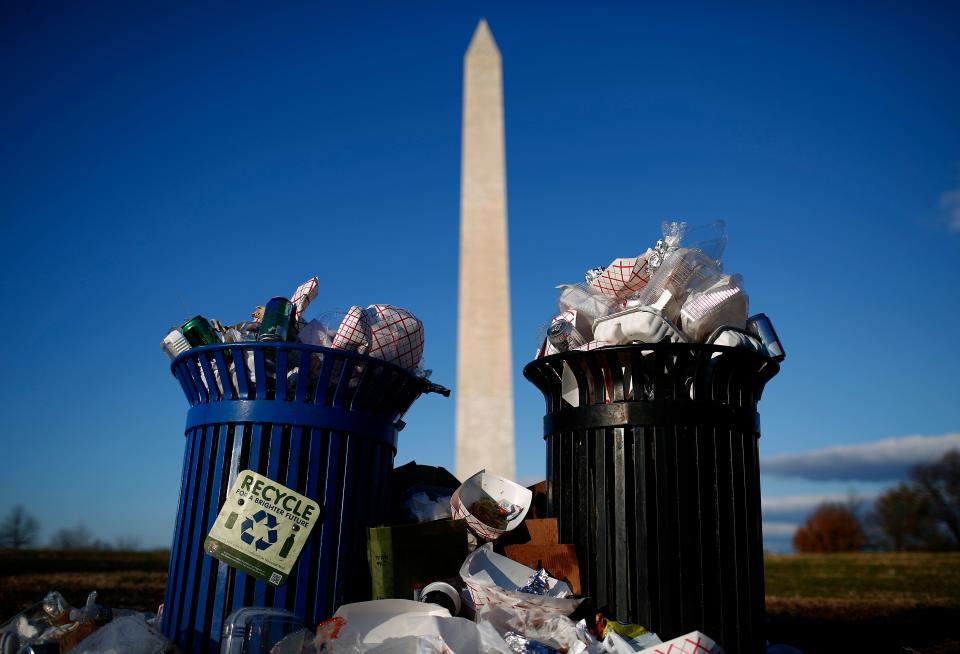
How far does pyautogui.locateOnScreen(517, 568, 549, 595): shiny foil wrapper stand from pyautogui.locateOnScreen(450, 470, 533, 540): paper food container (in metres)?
0.28

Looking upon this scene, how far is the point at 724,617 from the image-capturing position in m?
2.13

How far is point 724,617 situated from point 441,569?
825 mm

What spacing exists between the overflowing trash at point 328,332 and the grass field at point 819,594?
2277 millimetres

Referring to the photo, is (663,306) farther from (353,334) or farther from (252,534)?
(252,534)

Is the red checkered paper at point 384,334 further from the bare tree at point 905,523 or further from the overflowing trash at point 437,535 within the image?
the bare tree at point 905,523

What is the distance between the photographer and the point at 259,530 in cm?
214

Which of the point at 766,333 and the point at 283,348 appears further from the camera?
the point at 766,333

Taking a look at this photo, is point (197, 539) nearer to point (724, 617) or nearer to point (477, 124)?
point (724, 617)

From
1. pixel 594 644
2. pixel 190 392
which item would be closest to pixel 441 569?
pixel 594 644

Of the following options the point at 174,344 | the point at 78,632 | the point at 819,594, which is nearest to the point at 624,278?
the point at 174,344

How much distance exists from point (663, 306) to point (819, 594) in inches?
257

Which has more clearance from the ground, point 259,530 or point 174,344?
point 174,344

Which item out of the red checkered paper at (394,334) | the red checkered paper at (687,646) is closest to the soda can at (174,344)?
the red checkered paper at (394,334)

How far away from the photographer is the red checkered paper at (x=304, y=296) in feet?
8.61
